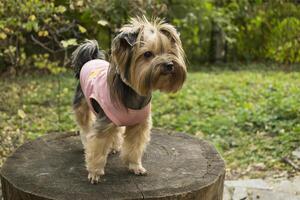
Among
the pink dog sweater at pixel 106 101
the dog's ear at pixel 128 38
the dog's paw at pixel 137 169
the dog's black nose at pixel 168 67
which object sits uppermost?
the dog's ear at pixel 128 38

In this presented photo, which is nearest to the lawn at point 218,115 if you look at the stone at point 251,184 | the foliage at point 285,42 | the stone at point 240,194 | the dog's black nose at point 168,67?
the stone at point 251,184

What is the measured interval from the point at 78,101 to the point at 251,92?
16.9 ft

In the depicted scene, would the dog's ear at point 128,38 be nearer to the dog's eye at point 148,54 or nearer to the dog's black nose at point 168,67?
the dog's eye at point 148,54

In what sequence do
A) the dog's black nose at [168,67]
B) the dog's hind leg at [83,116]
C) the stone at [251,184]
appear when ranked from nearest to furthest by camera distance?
the dog's black nose at [168,67]
the dog's hind leg at [83,116]
the stone at [251,184]

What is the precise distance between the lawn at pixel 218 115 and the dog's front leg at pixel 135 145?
211 cm

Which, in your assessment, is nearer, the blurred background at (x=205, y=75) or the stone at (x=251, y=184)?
the stone at (x=251, y=184)

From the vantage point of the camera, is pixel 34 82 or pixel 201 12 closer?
pixel 34 82

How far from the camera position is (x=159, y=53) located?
10.3 ft

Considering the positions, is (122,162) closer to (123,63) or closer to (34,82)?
(123,63)

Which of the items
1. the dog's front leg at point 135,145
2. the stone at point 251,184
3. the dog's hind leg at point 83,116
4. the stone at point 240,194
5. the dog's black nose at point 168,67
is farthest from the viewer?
the stone at point 251,184

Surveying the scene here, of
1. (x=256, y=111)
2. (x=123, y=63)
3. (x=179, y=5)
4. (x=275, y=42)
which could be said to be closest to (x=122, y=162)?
(x=123, y=63)

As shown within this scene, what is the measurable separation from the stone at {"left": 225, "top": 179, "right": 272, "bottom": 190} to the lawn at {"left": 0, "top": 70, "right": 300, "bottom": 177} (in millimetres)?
241

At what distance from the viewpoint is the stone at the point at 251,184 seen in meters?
5.31

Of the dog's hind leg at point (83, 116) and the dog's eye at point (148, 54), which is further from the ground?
the dog's eye at point (148, 54)
